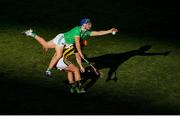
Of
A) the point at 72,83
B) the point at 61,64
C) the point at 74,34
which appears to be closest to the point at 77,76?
the point at 72,83

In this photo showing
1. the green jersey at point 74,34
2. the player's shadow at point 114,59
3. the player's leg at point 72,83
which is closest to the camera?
the green jersey at point 74,34

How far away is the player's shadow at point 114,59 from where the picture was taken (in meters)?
17.4

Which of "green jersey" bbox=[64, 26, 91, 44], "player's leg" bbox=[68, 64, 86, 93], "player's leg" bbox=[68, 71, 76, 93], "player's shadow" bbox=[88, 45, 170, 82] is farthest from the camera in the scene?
"player's shadow" bbox=[88, 45, 170, 82]

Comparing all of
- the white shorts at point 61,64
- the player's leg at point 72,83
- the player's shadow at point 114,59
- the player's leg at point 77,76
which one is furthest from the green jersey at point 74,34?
the player's shadow at point 114,59

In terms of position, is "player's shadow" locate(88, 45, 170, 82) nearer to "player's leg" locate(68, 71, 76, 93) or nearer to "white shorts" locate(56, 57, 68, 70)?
"player's leg" locate(68, 71, 76, 93)

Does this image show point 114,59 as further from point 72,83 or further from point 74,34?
point 74,34

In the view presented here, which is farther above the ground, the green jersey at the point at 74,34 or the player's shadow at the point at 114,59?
the green jersey at the point at 74,34

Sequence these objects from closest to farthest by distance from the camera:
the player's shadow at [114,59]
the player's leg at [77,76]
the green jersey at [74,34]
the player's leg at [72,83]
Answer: the green jersey at [74,34], the player's leg at [77,76], the player's leg at [72,83], the player's shadow at [114,59]

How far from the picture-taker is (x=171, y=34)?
22.2 metres

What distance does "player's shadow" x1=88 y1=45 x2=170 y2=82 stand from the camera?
17.4m

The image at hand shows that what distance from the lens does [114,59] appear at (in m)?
18.4

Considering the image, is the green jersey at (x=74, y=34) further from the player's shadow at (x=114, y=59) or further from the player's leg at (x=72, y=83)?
the player's shadow at (x=114, y=59)

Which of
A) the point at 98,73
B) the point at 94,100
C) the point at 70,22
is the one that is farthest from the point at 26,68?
the point at 70,22

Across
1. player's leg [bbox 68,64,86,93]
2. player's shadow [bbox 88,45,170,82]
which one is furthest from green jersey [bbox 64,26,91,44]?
player's shadow [bbox 88,45,170,82]
